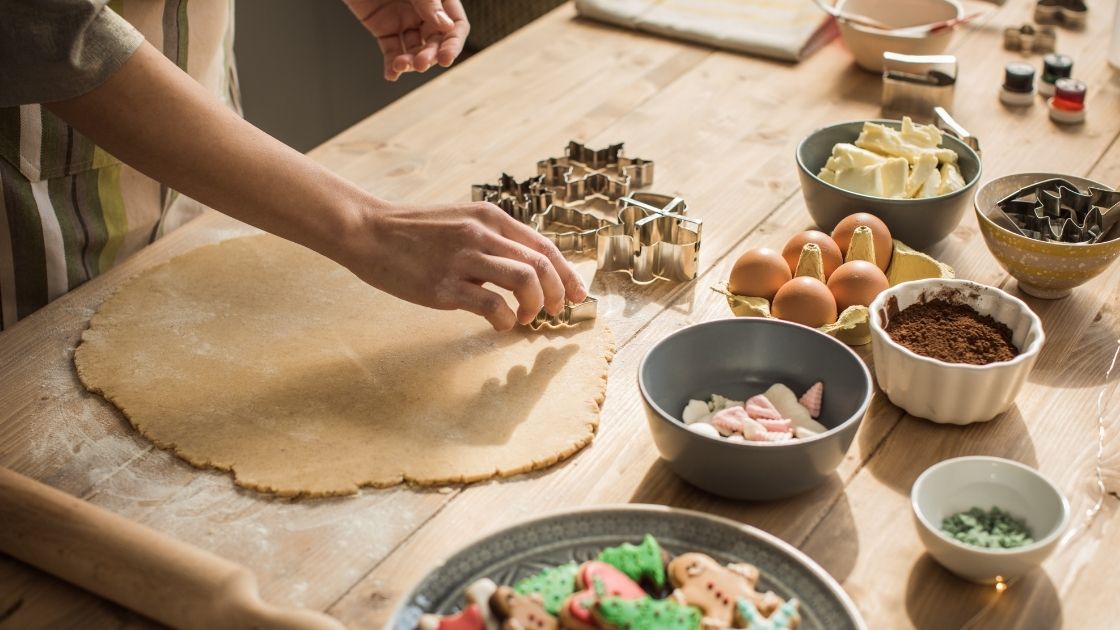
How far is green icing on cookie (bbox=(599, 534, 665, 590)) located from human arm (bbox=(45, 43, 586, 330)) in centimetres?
36

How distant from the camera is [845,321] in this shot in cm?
116

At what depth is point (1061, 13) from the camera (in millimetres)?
1979

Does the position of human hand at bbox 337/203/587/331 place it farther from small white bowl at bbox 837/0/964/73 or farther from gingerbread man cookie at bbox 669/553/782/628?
small white bowl at bbox 837/0/964/73

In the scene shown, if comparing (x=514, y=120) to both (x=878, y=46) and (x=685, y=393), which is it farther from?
(x=685, y=393)

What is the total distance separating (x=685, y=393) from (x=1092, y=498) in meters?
0.38

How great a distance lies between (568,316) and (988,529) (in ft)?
1.69

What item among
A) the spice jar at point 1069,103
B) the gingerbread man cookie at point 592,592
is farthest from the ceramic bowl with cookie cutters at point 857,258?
the spice jar at point 1069,103

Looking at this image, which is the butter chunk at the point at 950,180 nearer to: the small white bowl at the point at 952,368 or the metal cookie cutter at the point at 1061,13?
the small white bowl at the point at 952,368

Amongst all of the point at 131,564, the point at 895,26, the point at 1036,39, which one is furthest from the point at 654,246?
the point at 1036,39

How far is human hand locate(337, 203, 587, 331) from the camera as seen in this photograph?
44.7 inches

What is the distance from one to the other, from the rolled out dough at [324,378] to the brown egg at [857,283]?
0.27 m

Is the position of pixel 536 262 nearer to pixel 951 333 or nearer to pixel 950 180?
pixel 951 333

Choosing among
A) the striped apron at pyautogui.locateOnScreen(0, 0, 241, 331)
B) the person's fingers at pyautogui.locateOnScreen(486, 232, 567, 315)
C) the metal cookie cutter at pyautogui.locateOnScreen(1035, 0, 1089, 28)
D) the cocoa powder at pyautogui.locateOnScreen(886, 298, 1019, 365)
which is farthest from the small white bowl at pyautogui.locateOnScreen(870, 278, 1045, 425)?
the metal cookie cutter at pyautogui.locateOnScreen(1035, 0, 1089, 28)

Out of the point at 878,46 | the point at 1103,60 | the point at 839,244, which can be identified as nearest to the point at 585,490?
the point at 839,244
